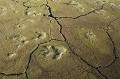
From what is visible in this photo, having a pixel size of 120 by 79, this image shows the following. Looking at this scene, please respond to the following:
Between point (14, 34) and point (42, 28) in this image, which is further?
point (42, 28)

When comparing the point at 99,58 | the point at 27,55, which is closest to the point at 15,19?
the point at 27,55

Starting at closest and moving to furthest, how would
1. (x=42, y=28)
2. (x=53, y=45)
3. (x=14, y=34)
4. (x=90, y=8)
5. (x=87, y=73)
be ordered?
(x=87, y=73) → (x=53, y=45) → (x=14, y=34) → (x=42, y=28) → (x=90, y=8)

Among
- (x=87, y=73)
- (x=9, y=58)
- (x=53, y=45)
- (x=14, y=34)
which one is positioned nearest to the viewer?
(x=87, y=73)

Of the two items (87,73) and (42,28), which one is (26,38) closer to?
(42,28)

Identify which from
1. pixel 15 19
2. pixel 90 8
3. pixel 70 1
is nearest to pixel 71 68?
pixel 15 19

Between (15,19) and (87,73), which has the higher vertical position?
(15,19)

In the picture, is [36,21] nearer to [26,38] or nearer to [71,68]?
[26,38]
